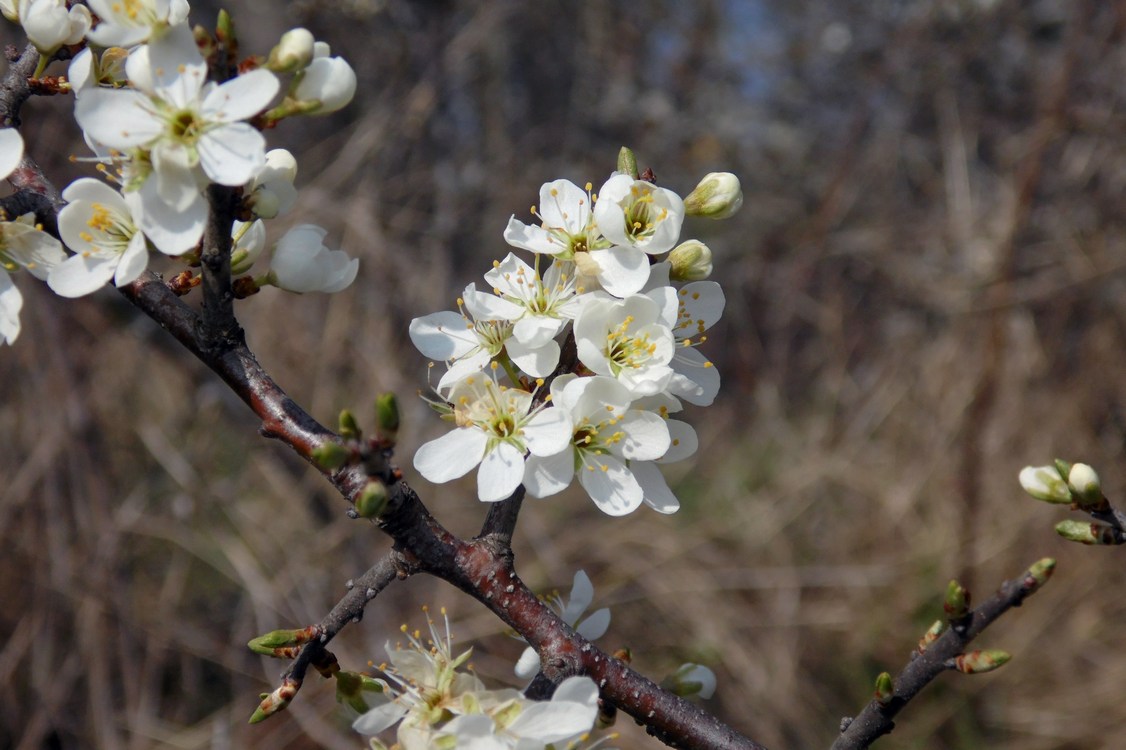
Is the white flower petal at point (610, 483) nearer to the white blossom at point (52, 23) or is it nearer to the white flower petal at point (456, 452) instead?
the white flower petal at point (456, 452)

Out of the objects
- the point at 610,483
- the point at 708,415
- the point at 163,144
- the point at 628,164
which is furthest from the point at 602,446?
the point at 708,415

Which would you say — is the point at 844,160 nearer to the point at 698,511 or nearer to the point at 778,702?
the point at 698,511

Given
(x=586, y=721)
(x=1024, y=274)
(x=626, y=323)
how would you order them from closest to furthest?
(x=586, y=721) < (x=626, y=323) < (x=1024, y=274)

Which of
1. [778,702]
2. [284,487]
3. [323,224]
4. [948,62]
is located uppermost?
[948,62]

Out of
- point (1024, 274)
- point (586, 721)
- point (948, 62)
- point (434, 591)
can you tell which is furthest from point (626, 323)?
point (948, 62)

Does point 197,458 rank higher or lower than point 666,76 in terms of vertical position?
lower

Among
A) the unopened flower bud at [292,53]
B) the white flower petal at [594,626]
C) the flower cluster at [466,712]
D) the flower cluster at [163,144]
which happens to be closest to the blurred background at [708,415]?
the white flower petal at [594,626]
